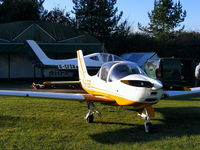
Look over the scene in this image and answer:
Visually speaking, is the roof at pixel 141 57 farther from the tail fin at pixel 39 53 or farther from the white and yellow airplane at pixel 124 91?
the white and yellow airplane at pixel 124 91

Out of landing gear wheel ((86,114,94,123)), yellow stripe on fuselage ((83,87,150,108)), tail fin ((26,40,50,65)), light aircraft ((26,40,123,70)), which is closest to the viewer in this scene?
yellow stripe on fuselage ((83,87,150,108))

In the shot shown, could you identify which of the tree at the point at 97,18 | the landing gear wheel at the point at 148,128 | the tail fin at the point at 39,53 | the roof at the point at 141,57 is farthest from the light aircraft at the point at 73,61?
the tree at the point at 97,18

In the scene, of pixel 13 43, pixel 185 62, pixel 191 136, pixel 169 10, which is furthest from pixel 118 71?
pixel 169 10

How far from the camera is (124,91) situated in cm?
679

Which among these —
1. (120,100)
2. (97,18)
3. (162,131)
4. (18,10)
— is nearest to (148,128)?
(162,131)

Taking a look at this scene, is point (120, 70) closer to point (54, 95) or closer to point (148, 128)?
point (148, 128)

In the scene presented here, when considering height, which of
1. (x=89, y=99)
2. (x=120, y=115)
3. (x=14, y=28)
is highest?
(x=14, y=28)

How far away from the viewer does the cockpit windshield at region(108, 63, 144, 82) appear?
7.20 meters

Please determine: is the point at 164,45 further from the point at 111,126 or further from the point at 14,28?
the point at 111,126

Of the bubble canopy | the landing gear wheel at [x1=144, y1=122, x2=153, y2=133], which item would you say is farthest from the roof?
the landing gear wheel at [x1=144, y1=122, x2=153, y2=133]

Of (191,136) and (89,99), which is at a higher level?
(89,99)

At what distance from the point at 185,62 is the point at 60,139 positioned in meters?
13.7

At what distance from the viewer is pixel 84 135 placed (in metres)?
6.61

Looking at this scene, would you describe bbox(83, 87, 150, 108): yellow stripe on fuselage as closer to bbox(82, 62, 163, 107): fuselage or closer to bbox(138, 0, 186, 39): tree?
bbox(82, 62, 163, 107): fuselage
